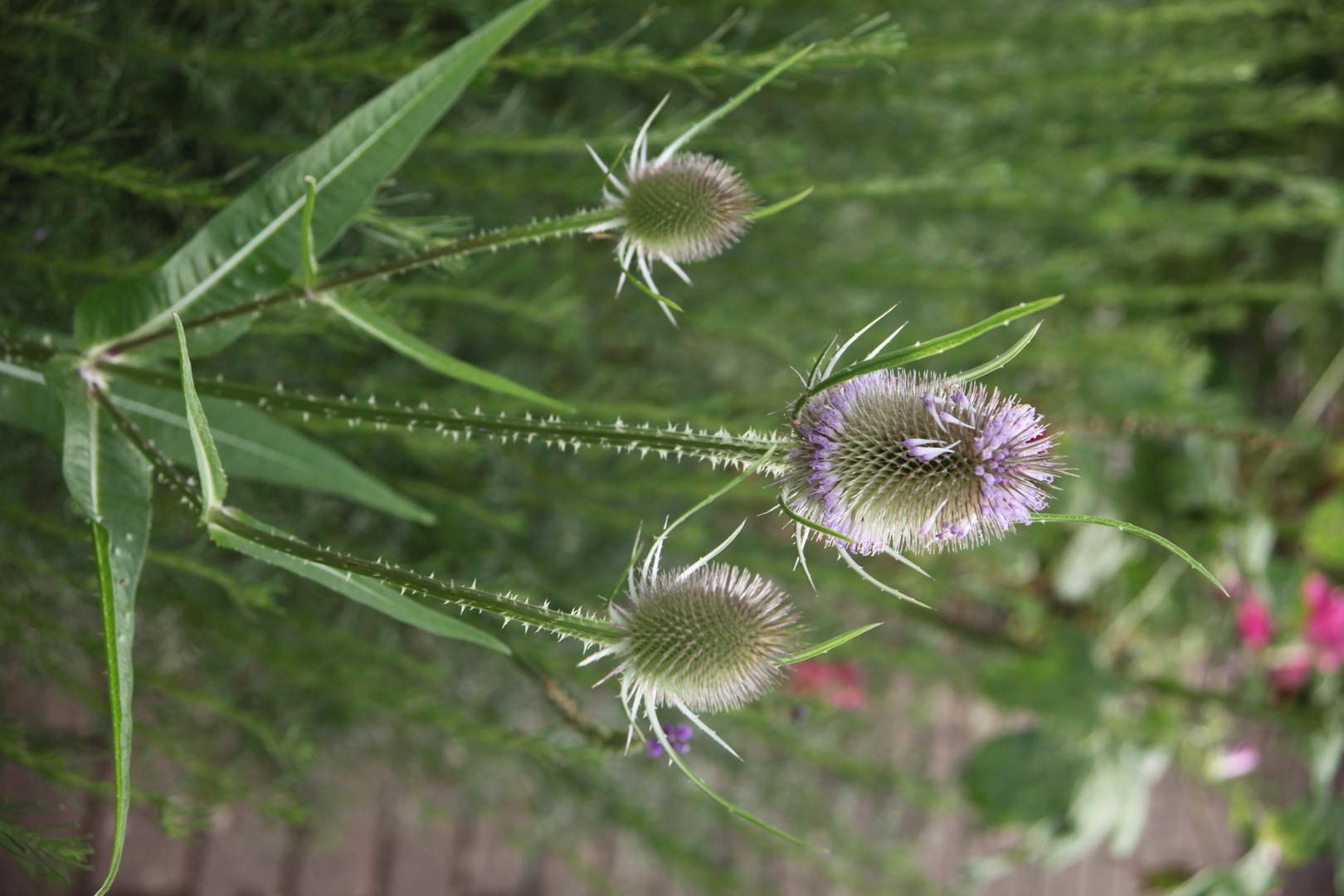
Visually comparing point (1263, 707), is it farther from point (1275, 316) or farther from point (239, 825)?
point (239, 825)

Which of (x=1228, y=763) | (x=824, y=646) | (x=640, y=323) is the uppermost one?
(x=640, y=323)

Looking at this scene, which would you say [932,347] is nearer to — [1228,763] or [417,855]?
[417,855]

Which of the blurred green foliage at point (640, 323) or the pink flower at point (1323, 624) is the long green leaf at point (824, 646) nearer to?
the blurred green foliage at point (640, 323)

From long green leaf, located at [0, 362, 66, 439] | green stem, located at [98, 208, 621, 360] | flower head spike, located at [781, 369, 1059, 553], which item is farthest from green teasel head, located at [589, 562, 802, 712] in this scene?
long green leaf, located at [0, 362, 66, 439]

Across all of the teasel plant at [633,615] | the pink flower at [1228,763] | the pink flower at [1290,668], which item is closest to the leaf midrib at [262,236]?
the teasel plant at [633,615]

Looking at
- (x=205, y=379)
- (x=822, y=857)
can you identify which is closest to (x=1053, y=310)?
(x=822, y=857)

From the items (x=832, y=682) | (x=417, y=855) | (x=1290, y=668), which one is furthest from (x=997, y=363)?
(x=1290, y=668)
